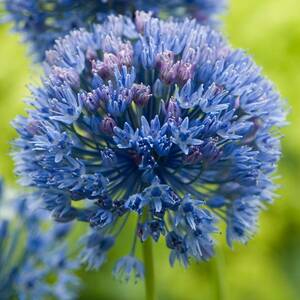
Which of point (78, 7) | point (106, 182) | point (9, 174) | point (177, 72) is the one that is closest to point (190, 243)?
point (106, 182)

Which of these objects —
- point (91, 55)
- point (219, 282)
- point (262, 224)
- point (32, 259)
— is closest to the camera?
point (91, 55)

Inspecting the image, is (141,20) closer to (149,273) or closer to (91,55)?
(91,55)

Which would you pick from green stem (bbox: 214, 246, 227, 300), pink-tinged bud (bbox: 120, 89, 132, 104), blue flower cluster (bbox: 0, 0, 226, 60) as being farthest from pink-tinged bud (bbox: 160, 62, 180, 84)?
green stem (bbox: 214, 246, 227, 300)

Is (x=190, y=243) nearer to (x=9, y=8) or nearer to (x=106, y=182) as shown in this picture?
(x=106, y=182)

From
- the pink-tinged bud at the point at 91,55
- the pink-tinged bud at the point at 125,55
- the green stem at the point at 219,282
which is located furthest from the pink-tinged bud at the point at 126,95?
the green stem at the point at 219,282

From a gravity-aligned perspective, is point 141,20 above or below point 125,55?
above

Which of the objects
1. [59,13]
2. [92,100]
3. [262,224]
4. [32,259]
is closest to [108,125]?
[92,100]
